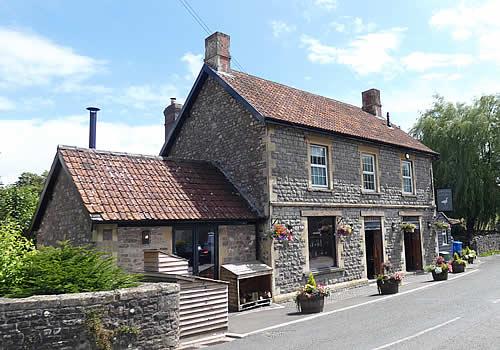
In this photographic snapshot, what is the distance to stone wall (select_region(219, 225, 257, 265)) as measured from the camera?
14.3 m

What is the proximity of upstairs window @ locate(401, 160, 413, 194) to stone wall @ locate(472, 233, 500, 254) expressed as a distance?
13.0 m

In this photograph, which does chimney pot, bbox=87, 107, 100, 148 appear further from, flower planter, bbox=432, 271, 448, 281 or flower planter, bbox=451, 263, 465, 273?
flower planter, bbox=451, 263, 465, 273

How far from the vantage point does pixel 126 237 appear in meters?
12.2

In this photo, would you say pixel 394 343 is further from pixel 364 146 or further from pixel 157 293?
pixel 364 146

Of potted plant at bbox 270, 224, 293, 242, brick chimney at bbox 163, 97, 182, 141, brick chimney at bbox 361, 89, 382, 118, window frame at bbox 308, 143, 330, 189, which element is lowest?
potted plant at bbox 270, 224, 293, 242

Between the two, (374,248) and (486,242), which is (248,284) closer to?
(374,248)

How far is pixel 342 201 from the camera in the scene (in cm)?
1764

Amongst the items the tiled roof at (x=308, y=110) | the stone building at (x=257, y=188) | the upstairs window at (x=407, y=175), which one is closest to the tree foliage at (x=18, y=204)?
the stone building at (x=257, y=188)

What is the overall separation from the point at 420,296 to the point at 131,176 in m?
9.85

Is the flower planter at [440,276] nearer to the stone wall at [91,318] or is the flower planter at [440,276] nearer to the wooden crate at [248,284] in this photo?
the wooden crate at [248,284]

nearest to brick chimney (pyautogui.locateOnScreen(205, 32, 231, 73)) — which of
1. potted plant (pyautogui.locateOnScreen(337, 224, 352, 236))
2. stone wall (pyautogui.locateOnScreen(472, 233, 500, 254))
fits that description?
potted plant (pyautogui.locateOnScreen(337, 224, 352, 236))

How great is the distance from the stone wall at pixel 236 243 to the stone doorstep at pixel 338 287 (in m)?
1.55

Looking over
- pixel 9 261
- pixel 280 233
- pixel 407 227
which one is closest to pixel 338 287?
pixel 280 233

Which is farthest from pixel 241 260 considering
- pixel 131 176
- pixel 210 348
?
pixel 210 348
